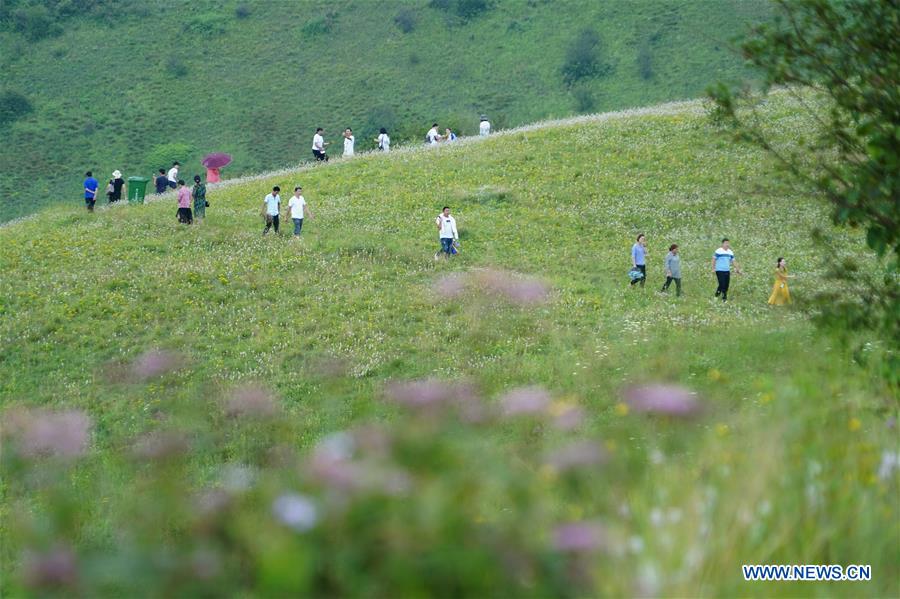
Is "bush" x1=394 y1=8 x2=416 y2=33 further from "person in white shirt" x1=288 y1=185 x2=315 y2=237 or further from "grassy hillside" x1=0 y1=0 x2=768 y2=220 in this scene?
"person in white shirt" x1=288 y1=185 x2=315 y2=237

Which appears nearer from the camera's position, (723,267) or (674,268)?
(723,267)

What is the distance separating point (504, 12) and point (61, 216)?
64.1m

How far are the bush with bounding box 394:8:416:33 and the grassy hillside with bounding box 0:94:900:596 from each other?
164 ft

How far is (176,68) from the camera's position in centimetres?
8606

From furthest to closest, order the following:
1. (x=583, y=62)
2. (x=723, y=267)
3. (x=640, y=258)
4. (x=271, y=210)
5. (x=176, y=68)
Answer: (x=176, y=68) < (x=583, y=62) < (x=271, y=210) < (x=640, y=258) < (x=723, y=267)

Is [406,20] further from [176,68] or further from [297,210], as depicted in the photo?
[297,210]

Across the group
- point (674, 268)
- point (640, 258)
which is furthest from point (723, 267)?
point (640, 258)

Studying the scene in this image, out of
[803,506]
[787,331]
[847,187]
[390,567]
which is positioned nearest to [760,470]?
[803,506]

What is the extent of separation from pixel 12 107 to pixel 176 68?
1308 centimetres

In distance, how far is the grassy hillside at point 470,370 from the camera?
4465mm

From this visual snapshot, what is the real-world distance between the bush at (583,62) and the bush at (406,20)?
15510mm

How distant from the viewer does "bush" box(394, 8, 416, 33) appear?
92.1 metres

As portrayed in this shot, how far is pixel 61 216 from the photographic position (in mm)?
35031

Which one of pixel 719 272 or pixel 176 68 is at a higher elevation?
pixel 176 68
